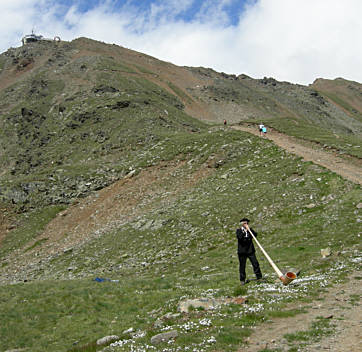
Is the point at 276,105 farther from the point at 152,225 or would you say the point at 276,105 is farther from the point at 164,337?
the point at 164,337

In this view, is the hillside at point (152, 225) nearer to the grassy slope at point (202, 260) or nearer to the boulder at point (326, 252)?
the grassy slope at point (202, 260)

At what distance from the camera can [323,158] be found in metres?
35.5

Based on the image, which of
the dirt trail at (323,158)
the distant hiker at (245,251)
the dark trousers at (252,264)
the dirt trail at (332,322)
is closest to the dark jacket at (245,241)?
the distant hiker at (245,251)

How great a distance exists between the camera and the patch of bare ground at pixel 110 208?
1469 inches

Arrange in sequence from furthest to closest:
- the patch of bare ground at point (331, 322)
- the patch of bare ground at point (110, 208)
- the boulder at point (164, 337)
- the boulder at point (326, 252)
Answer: the patch of bare ground at point (110, 208) → the boulder at point (326, 252) → the boulder at point (164, 337) → the patch of bare ground at point (331, 322)

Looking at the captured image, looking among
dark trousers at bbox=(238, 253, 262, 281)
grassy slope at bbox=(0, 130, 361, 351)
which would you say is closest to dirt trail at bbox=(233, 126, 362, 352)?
grassy slope at bbox=(0, 130, 361, 351)

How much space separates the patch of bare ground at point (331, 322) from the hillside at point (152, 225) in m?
0.15

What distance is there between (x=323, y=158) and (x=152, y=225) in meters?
17.9

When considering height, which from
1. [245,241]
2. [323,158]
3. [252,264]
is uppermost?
[323,158]

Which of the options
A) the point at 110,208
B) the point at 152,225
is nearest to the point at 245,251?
the point at 152,225

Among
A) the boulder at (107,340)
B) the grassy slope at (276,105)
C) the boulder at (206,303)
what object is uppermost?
the grassy slope at (276,105)

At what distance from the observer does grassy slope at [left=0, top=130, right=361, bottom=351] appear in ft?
46.2

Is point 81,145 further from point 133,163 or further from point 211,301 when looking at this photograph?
point 211,301

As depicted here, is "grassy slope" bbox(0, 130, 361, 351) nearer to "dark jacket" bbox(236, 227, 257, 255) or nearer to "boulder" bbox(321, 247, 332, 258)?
"boulder" bbox(321, 247, 332, 258)
